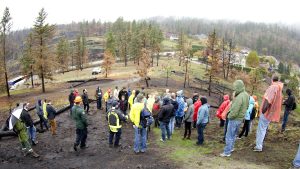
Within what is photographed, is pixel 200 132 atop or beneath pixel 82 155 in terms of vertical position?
atop

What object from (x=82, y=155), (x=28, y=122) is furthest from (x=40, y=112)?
(x=82, y=155)

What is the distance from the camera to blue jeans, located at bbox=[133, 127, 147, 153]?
517 inches

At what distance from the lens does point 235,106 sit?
447 inches

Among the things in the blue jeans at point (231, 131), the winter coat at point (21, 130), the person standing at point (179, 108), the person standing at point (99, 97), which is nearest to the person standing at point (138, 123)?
the blue jeans at point (231, 131)

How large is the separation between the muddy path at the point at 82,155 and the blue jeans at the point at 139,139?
0.26 m

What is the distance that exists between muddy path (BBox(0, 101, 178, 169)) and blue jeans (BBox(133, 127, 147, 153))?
0.26 m

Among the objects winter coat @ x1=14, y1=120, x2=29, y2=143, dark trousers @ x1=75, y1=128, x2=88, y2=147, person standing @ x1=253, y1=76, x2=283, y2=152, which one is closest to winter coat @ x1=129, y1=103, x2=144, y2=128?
dark trousers @ x1=75, y1=128, x2=88, y2=147

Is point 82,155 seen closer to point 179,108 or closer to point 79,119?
point 79,119

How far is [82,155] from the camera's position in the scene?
1337 cm

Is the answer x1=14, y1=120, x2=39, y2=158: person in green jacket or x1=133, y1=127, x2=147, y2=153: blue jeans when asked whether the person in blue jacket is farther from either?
x1=14, y1=120, x2=39, y2=158: person in green jacket

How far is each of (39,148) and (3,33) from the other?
4170cm

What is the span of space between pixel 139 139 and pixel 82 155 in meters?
2.42

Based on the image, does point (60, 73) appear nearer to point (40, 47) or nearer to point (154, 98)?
point (40, 47)

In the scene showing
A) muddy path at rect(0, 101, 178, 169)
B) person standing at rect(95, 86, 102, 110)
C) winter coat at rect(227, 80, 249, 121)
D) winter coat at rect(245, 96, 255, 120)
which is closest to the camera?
winter coat at rect(227, 80, 249, 121)
